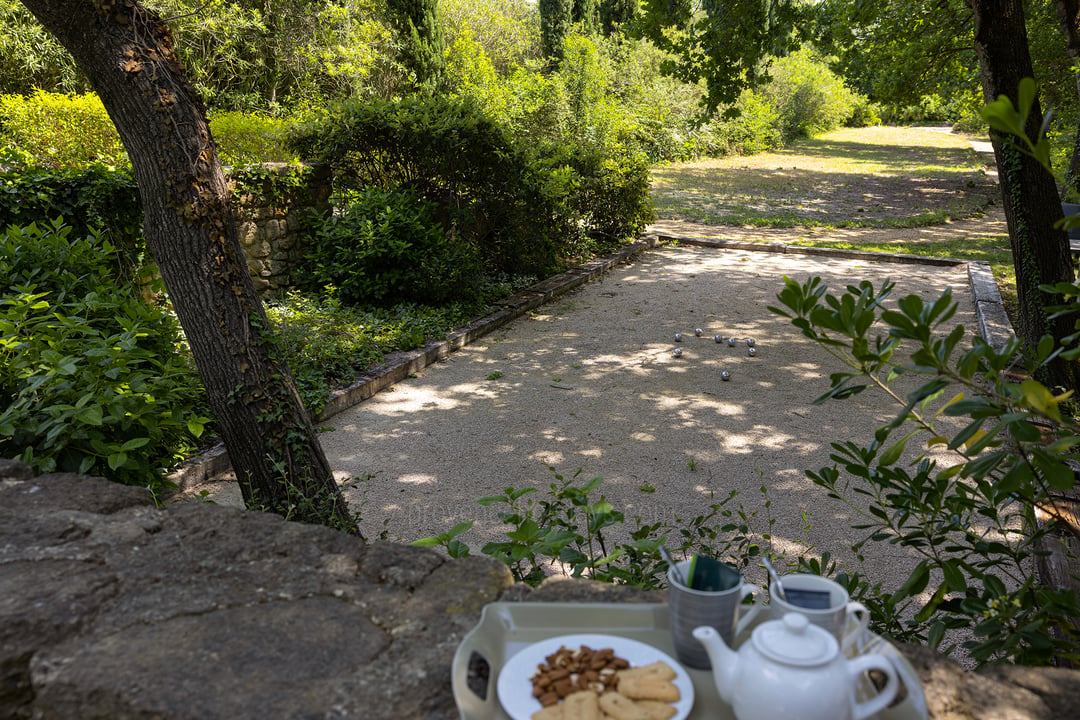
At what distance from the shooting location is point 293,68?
1480 centimetres

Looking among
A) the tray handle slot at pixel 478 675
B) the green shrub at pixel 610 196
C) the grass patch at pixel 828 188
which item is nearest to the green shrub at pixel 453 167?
the green shrub at pixel 610 196

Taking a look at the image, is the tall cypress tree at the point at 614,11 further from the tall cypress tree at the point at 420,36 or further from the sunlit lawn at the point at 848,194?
the tall cypress tree at the point at 420,36

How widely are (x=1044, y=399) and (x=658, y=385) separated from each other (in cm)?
442

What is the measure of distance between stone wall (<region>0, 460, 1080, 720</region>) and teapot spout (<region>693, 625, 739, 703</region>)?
1.32ft

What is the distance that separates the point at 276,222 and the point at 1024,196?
6.41 m

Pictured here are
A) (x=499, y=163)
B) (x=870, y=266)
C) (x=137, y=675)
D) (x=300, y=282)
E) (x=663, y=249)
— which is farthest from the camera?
(x=663, y=249)

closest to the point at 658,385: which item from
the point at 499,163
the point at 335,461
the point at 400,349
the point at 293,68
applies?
the point at 400,349

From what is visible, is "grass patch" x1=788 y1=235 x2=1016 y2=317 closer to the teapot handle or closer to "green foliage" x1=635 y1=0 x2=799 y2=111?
"green foliage" x1=635 y1=0 x2=799 y2=111

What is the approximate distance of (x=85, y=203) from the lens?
5.59 m

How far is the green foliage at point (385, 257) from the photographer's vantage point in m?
7.19

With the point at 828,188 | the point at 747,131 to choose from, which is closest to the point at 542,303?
the point at 828,188

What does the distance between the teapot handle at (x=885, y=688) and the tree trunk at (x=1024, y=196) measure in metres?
4.42

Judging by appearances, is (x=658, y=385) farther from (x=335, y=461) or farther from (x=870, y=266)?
(x=870, y=266)

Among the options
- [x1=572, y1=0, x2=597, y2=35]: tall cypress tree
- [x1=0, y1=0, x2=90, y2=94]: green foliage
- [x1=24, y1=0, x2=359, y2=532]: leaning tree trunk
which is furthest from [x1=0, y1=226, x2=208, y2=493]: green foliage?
[x1=572, y1=0, x2=597, y2=35]: tall cypress tree
